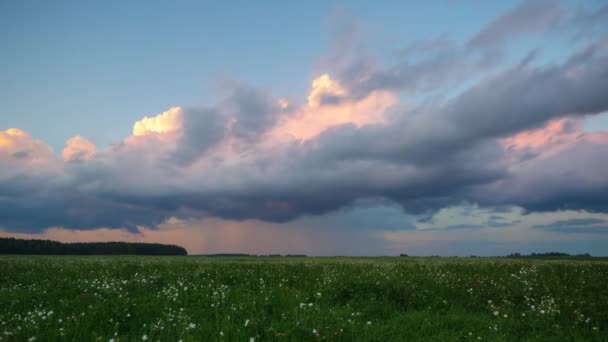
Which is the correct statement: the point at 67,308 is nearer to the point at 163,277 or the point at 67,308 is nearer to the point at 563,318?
the point at 163,277

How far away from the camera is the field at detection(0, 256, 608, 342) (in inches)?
373

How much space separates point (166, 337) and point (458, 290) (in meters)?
11.0

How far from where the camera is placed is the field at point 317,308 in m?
9.47

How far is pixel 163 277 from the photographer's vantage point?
17750 millimetres

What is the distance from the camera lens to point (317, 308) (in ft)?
36.3

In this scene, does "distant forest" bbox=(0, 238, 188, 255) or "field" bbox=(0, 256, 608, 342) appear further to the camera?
"distant forest" bbox=(0, 238, 188, 255)

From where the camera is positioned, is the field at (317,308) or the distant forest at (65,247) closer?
the field at (317,308)

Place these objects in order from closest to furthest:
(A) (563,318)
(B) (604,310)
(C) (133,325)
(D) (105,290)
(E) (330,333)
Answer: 1. (E) (330,333)
2. (C) (133,325)
3. (A) (563,318)
4. (B) (604,310)
5. (D) (105,290)

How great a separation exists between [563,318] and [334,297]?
23.0ft

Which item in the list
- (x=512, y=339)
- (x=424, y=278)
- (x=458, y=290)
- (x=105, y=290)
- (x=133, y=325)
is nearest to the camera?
(x=512, y=339)

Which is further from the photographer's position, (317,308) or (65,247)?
(65,247)

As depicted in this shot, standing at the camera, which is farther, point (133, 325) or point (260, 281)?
point (260, 281)

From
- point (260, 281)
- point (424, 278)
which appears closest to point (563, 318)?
point (424, 278)

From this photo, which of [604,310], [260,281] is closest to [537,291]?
[604,310]
